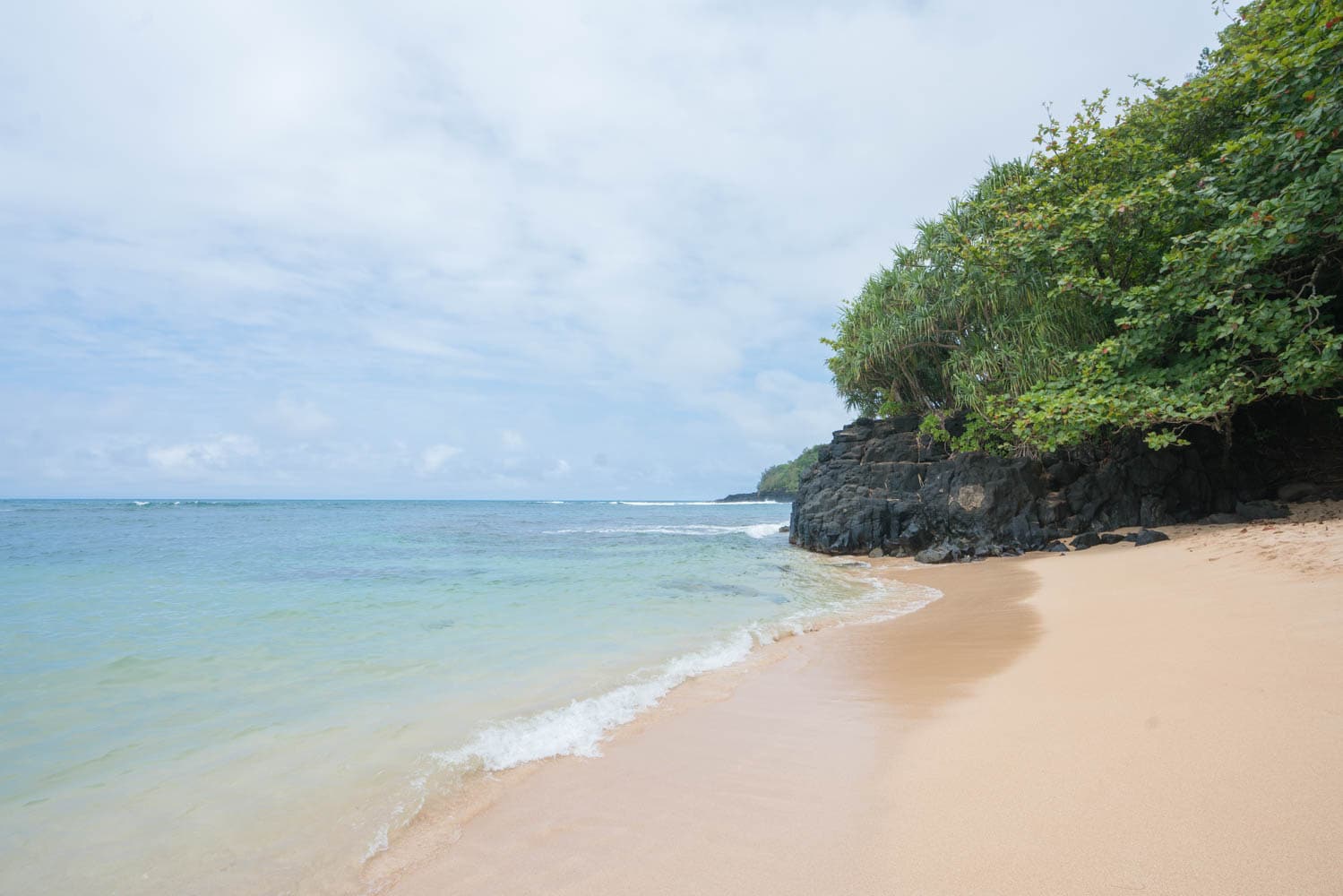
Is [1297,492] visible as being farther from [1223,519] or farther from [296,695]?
[296,695]

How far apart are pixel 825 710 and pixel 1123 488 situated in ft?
43.7

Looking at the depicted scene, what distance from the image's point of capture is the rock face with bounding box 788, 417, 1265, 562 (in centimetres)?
1326

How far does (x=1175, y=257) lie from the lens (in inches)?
405

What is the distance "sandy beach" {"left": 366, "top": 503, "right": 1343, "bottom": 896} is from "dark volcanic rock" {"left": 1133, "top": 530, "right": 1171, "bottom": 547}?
21.5 ft

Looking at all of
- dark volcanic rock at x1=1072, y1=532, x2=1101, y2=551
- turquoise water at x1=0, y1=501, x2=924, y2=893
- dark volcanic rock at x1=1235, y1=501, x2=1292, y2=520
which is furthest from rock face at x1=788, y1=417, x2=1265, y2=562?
turquoise water at x1=0, y1=501, x2=924, y2=893

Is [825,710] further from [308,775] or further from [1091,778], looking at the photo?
[308,775]

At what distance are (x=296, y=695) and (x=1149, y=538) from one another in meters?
13.1

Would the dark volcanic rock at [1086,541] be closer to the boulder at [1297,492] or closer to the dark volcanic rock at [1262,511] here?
the dark volcanic rock at [1262,511]

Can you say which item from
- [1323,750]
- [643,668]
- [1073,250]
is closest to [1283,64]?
[1073,250]

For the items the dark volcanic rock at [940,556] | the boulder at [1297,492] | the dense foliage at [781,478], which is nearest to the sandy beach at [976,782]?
the dark volcanic rock at [940,556]

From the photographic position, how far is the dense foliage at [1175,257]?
907 centimetres

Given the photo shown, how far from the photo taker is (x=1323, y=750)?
2408 millimetres

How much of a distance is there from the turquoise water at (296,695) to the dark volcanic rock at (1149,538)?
5231 mm

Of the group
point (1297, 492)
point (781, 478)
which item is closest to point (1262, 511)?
point (1297, 492)
